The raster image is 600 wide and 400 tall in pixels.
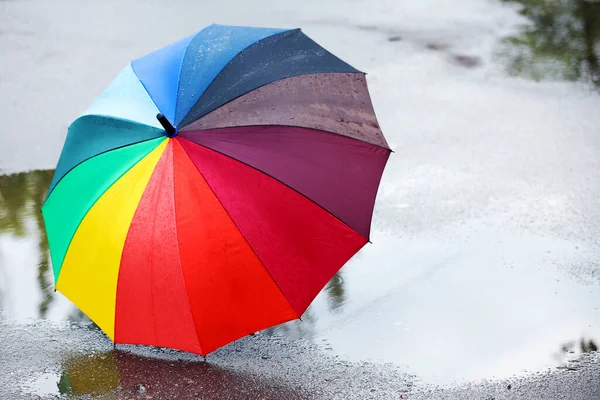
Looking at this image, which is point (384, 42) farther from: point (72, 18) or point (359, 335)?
point (359, 335)

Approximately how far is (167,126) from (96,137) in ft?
2.04

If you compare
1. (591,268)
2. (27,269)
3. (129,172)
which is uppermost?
(129,172)

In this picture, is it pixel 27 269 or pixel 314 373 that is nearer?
pixel 314 373

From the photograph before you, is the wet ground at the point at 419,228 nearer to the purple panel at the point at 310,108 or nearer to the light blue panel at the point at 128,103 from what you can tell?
the purple panel at the point at 310,108

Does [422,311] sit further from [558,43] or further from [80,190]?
[558,43]

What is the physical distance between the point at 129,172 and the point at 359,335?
1.73 meters

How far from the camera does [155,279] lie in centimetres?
397

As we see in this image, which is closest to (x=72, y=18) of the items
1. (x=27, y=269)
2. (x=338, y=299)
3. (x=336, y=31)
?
(x=336, y=31)

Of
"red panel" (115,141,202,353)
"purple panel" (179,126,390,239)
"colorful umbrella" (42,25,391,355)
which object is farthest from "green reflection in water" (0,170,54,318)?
"purple panel" (179,126,390,239)

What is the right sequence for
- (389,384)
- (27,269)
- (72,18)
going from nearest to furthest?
(389,384)
(27,269)
(72,18)

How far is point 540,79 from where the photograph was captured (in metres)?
8.19

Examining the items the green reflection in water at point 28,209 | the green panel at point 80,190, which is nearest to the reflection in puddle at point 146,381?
the green panel at point 80,190

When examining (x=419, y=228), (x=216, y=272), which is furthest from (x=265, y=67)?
(x=419, y=228)

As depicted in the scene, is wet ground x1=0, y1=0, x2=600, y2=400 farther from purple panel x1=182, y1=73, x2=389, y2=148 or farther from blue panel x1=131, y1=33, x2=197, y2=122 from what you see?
blue panel x1=131, y1=33, x2=197, y2=122
